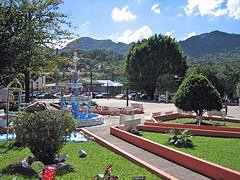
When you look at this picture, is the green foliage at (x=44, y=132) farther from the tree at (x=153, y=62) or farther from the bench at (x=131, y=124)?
the tree at (x=153, y=62)

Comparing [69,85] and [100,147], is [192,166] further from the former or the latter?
[69,85]

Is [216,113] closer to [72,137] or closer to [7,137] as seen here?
[72,137]

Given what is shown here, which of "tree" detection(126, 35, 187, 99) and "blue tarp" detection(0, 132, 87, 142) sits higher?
"tree" detection(126, 35, 187, 99)

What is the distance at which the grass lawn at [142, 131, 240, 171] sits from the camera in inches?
510

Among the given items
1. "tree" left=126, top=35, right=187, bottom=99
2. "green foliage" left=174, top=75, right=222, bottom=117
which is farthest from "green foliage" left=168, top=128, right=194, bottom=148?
"tree" left=126, top=35, right=187, bottom=99

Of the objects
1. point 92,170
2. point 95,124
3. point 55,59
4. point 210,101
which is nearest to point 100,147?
point 92,170

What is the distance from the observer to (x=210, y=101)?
24125 mm

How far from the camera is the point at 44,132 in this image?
38.8ft

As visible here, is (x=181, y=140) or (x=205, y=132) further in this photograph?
(x=205, y=132)

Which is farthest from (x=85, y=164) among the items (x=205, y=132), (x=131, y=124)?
(x=205, y=132)

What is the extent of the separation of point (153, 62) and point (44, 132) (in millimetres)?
50790

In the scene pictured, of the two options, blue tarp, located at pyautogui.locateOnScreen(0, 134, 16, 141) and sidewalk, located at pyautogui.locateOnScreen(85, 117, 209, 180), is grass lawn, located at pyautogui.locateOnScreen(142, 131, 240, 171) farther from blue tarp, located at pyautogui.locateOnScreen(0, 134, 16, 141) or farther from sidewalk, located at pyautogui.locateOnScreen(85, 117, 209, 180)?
blue tarp, located at pyautogui.locateOnScreen(0, 134, 16, 141)

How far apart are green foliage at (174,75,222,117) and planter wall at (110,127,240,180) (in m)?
7.95

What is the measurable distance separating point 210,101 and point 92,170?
14.2 m
